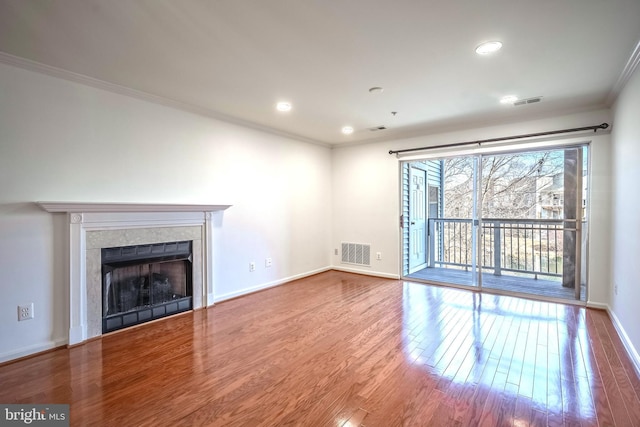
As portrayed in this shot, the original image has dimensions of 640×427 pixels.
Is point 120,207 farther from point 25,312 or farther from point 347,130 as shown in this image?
point 347,130

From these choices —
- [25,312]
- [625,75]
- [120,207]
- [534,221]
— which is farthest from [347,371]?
[534,221]

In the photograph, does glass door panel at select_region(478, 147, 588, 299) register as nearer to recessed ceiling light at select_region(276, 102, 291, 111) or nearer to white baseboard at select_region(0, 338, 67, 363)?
recessed ceiling light at select_region(276, 102, 291, 111)

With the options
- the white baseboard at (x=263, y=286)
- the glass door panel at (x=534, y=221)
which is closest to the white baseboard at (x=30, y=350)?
the white baseboard at (x=263, y=286)

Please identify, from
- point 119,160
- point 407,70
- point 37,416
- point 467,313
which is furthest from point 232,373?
point 407,70

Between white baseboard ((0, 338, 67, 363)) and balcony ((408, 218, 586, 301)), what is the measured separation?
15.8ft

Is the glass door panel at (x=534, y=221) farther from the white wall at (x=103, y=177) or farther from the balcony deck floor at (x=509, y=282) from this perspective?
the white wall at (x=103, y=177)

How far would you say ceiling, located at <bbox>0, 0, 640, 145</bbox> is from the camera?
6.29ft

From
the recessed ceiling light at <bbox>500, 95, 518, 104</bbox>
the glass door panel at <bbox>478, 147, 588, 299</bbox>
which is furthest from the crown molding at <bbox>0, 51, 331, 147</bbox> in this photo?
the glass door panel at <bbox>478, 147, 588, 299</bbox>

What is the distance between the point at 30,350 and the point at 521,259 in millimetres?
6352

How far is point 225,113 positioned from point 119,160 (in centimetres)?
142

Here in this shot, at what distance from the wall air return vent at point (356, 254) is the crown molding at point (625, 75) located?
373 centimetres

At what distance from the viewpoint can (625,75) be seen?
9.00 feet

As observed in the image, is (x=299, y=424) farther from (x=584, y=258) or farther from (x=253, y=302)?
(x=584, y=258)

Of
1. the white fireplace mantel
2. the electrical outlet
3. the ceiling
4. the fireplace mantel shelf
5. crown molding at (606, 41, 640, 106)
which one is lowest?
the electrical outlet
